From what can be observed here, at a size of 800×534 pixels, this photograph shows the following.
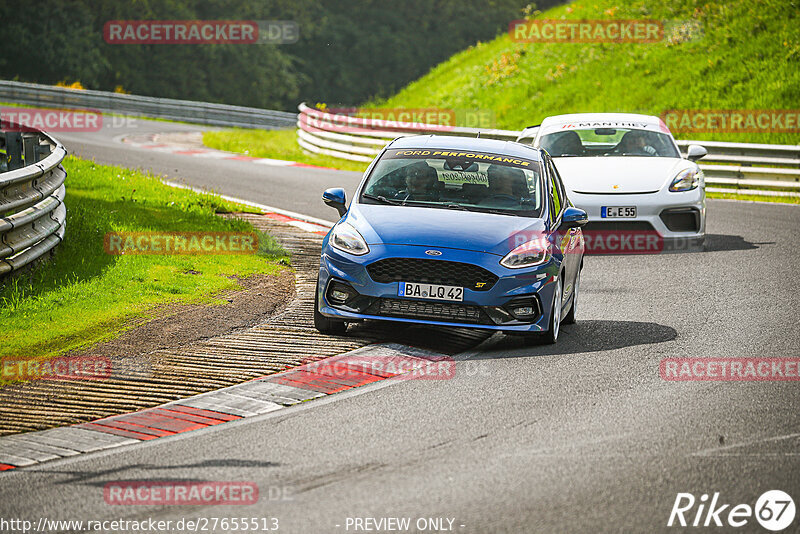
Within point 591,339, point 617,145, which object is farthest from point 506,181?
point 617,145

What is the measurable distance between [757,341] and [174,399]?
197 inches

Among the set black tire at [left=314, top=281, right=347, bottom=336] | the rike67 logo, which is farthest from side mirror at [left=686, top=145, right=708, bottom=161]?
the rike67 logo

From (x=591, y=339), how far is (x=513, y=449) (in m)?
3.47

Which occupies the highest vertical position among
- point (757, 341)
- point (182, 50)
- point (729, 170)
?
point (757, 341)

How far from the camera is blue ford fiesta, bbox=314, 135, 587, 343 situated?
909cm

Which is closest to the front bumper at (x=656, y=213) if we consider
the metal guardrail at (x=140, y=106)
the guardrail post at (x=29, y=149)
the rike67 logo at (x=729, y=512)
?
the guardrail post at (x=29, y=149)

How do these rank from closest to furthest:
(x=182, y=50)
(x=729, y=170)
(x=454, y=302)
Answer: (x=454, y=302) < (x=729, y=170) < (x=182, y=50)

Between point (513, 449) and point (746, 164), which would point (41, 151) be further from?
point (746, 164)

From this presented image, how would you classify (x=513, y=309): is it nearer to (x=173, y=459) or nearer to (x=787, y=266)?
(x=173, y=459)

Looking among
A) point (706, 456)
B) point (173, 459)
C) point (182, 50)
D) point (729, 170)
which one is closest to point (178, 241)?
point (173, 459)

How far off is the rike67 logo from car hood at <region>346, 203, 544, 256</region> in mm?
3797

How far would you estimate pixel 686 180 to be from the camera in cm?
1506

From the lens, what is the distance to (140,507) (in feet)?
18.1

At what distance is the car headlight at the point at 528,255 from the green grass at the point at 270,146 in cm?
1689
